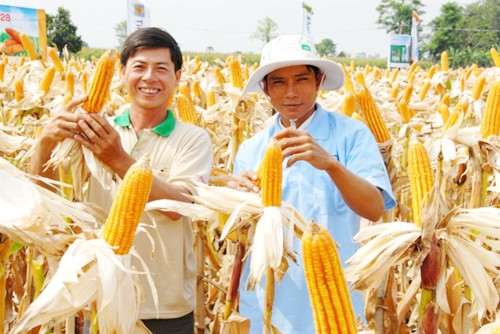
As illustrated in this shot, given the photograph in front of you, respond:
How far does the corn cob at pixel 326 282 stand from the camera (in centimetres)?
124

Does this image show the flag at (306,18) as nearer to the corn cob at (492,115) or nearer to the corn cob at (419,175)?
the corn cob at (492,115)

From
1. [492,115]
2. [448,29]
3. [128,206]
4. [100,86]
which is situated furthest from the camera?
[448,29]

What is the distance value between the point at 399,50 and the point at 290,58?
16512 millimetres

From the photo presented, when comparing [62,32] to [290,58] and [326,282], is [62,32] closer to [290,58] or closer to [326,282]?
[290,58]

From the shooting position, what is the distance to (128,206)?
1595 mm

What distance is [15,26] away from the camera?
1315 cm

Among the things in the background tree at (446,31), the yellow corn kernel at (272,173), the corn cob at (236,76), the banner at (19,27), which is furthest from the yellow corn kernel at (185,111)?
the background tree at (446,31)

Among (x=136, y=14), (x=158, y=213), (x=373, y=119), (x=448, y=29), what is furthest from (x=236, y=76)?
(x=448, y=29)

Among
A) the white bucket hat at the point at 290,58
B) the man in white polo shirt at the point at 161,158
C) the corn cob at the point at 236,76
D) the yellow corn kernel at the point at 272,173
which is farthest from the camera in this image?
the corn cob at the point at 236,76

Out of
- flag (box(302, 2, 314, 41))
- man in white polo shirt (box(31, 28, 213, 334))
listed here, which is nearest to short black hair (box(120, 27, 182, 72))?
man in white polo shirt (box(31, 28, 213, 334))

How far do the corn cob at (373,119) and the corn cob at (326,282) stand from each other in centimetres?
219

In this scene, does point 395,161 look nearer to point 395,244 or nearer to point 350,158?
point 350,158

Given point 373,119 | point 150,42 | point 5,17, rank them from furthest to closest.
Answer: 1. point 5,17
2. point 373,119
3. point 150,42

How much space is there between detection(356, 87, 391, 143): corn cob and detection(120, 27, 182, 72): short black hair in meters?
1.26
